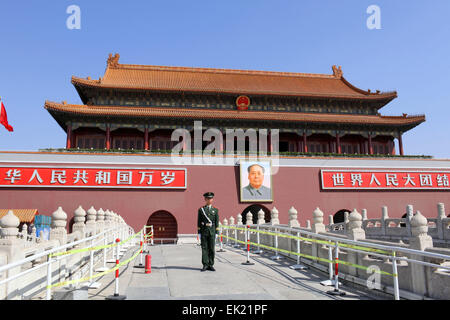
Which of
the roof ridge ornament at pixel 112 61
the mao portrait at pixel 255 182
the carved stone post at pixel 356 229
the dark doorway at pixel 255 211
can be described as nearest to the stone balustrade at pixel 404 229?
the dark doorway at pixel 255 211

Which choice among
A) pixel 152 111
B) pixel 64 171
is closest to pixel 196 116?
pixel 152 111

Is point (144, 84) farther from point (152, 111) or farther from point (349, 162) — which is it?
point (349, 162)

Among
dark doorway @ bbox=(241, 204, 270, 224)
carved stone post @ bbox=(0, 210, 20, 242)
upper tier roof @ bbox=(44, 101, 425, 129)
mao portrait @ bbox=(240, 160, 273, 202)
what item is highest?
upper tier roof @ bbox=(44, 101, 425, 129)

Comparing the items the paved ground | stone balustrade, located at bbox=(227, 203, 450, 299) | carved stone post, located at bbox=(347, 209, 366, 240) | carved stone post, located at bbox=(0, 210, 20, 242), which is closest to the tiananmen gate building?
stone balustrade, located at bbox=(227, 203, 450, 299)

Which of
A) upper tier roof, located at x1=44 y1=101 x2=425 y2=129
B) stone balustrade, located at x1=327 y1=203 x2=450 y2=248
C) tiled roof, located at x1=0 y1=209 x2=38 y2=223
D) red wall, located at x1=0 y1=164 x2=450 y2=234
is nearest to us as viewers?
stone balustrade, located at x1=327 y1=203 x2=450 y2=248

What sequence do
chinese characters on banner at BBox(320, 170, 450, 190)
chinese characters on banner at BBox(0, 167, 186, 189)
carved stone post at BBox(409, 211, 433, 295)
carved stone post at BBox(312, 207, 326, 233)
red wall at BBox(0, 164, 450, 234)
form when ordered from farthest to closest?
chinese characters on banner at BBox(320, 170, 450, 190), red wall at BBox(0, 164, 450, 234), chinese characters on banner at BBox(0, 167, 186, 189), carved stone post at BBox(312, 207, 326, 233), carved stone post at BBox(409, 211, 433, 295)

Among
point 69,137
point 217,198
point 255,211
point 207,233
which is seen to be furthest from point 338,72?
point 207,233

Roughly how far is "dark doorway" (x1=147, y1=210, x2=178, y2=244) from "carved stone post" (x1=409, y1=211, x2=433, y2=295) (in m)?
17.4

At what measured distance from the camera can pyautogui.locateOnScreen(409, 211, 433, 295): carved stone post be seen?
583 centimetres

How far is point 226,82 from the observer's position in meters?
30.3

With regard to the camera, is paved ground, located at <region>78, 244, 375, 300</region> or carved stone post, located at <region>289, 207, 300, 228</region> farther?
carved stone post, located at <region>289, 207, 300, 228</region>

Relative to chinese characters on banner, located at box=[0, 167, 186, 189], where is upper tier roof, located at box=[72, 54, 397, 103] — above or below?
above

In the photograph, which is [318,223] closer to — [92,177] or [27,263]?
[27,263]

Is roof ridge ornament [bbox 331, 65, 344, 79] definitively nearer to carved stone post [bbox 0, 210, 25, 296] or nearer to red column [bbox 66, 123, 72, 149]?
red column [bbox 66, 123, 72, 149]
